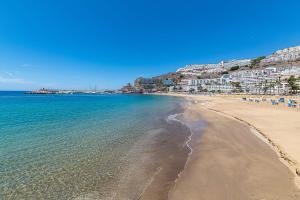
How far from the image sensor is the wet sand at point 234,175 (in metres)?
4.18

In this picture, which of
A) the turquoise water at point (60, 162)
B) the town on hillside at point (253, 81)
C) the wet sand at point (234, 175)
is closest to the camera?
the wet sand at point (234, 175)

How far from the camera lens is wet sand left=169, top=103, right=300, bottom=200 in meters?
4.18

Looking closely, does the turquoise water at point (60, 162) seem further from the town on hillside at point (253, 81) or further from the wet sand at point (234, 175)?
the town on hillside at point (253, 81)

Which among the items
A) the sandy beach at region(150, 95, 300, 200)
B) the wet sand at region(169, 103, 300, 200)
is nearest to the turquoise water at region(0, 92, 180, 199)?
the wet sand at region(169, 103, 300, 200)

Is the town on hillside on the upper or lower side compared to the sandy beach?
upper

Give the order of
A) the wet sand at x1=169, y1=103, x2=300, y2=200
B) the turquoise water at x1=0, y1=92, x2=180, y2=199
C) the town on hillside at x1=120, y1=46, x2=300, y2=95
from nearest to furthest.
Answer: the wet sand at x1=169, y1=103, x2=300, y2=200 → the turquoise water at x1=0, y1=92, x2=180, y2=199 → the town on hillside at x1=120, y1=46, x2=300, y2=95

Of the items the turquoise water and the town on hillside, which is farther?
the town on hillside

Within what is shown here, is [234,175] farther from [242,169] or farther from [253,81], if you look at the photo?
[253,81]

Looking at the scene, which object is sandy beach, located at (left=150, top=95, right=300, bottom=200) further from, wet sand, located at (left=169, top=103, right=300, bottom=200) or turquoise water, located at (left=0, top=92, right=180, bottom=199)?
turquoise water, located at (left=0, top=92, right=180, bottom=199)

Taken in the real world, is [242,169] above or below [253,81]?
below

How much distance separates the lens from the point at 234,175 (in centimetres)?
513

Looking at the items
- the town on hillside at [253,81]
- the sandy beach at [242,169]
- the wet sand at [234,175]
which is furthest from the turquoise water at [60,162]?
the town on hillside at [253,81]

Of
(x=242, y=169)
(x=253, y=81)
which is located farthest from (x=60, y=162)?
(x=253, y=81)

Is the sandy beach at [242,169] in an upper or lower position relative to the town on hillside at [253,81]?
lower
